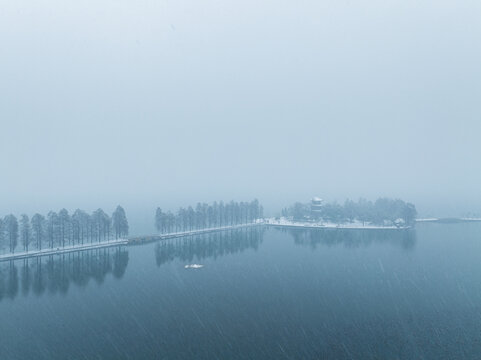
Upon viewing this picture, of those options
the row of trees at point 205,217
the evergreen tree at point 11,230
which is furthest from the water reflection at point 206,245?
the evergreen tree at point 11,230

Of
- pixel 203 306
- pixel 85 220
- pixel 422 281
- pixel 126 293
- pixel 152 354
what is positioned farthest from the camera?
pixel 85 220

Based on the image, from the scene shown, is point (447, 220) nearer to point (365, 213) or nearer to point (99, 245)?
point (365, 213)

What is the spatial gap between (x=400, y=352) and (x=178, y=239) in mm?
76387

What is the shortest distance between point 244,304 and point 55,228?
5834 cm

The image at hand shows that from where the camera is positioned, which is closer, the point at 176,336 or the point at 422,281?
the point at 176,336

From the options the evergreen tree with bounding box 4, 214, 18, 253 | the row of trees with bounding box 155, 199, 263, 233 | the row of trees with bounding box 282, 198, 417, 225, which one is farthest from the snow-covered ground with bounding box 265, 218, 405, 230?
the evergreen tree with bounding box 4, 214, 18, 253

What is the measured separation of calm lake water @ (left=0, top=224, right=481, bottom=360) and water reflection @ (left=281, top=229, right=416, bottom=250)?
10.2 metres

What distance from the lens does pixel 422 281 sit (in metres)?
60.1

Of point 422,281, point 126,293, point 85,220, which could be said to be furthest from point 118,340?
point 85,220

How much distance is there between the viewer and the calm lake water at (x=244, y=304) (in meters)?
36.4

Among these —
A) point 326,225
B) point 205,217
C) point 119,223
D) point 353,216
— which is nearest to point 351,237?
point 326,225

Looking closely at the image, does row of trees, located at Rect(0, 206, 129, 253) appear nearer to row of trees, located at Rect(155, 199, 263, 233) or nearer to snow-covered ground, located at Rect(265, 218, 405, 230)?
row of trees, located at Rect(155, 199, 263, 233)

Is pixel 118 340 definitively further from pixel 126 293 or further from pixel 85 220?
pixel 85 220

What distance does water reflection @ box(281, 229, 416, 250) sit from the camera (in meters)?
96.8
